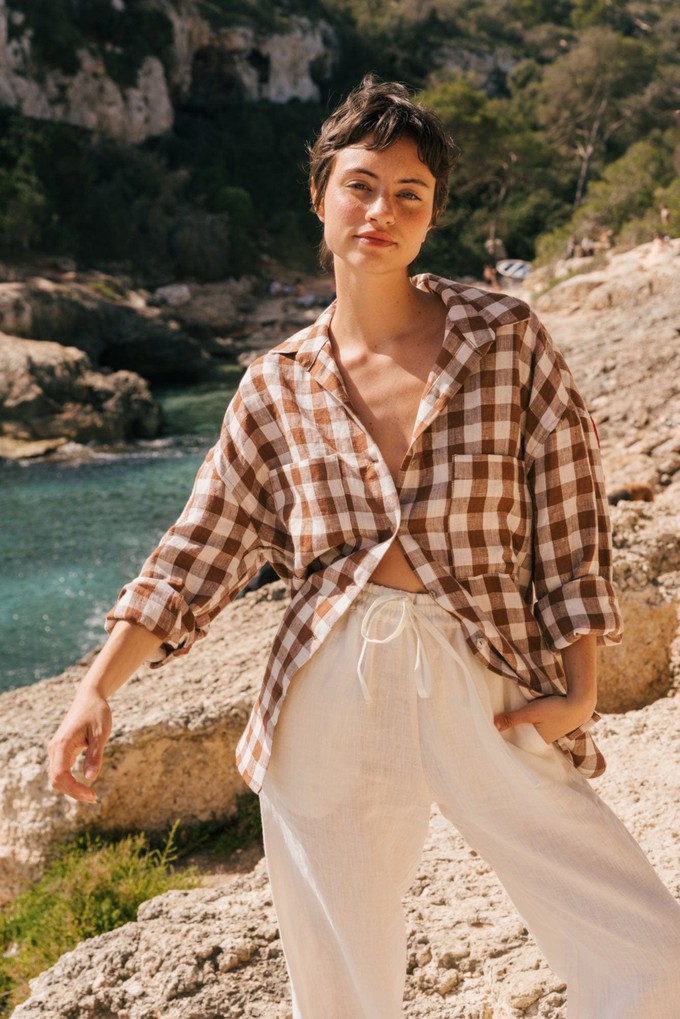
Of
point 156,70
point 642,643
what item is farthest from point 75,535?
point 156,70

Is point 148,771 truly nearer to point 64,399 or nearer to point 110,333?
point 64,399

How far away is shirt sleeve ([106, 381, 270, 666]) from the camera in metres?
1.55

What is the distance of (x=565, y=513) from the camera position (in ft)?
4.78

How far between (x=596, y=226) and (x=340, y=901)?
32.2 metres

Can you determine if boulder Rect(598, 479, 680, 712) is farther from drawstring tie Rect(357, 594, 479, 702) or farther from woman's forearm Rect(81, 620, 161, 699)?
woman's forearm Rect(81, 620, 161, 699)

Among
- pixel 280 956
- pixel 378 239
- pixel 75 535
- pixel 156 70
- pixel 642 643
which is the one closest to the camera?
pixel 378 239

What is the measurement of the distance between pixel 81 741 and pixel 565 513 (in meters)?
0.79

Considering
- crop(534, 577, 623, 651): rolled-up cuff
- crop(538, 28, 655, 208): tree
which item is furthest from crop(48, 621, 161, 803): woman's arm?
crop(538, 28, 655, 208): tree

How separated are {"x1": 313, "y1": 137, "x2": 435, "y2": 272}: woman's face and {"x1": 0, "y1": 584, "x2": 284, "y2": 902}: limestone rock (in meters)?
2.24

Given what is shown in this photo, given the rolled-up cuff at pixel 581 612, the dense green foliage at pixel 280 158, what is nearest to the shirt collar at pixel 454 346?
the rolled-up cuff at pixel 581 612

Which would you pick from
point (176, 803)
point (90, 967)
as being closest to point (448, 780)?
point (90, 967)

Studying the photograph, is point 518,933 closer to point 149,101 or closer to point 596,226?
point 596,226

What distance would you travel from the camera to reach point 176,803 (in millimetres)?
3584

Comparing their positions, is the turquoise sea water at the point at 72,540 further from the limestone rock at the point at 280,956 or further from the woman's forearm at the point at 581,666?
the woman's forearm at the point at 581,666
